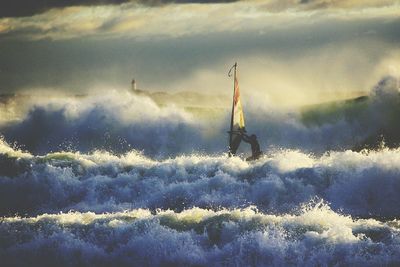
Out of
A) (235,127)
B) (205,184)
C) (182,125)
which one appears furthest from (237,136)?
(182,125)

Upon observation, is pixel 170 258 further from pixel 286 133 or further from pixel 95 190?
pixel 286 133

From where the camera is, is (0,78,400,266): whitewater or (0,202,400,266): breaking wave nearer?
(0,202,400,266): breaking wave

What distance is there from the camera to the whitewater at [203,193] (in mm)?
11812

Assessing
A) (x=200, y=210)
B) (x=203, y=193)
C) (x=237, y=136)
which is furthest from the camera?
(x=237, y=136)

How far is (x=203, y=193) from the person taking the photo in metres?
17.8

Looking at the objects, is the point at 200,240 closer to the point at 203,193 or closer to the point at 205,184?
the point at 203,193

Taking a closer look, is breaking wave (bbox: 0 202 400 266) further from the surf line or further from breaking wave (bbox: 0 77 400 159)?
breaking wave (bbox: 0 77 400 159)

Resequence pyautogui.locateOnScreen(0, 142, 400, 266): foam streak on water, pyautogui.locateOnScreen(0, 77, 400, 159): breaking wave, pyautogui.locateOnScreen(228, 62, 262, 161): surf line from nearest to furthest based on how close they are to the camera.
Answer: pyautogui.locateOnScreen(0, 142, 400, 266): foam streak on water → pyautogui.locateOnScreen(228, 62, 262, 161): surf line → pyautogui.locateOnScreen(0, 77, 400, 159): breaking wave

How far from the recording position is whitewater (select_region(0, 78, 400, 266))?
11.8m

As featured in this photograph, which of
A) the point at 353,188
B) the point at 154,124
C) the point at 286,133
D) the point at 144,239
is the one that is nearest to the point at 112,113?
the point at 154,124

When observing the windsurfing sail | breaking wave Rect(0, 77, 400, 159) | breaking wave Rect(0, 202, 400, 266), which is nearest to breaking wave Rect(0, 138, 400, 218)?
the windsurfing sail

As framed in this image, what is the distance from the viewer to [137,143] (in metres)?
31.8

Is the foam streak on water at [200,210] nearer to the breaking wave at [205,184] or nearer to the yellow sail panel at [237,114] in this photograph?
the breaking wave at [205,184]

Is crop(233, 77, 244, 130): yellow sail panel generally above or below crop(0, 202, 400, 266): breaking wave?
above
